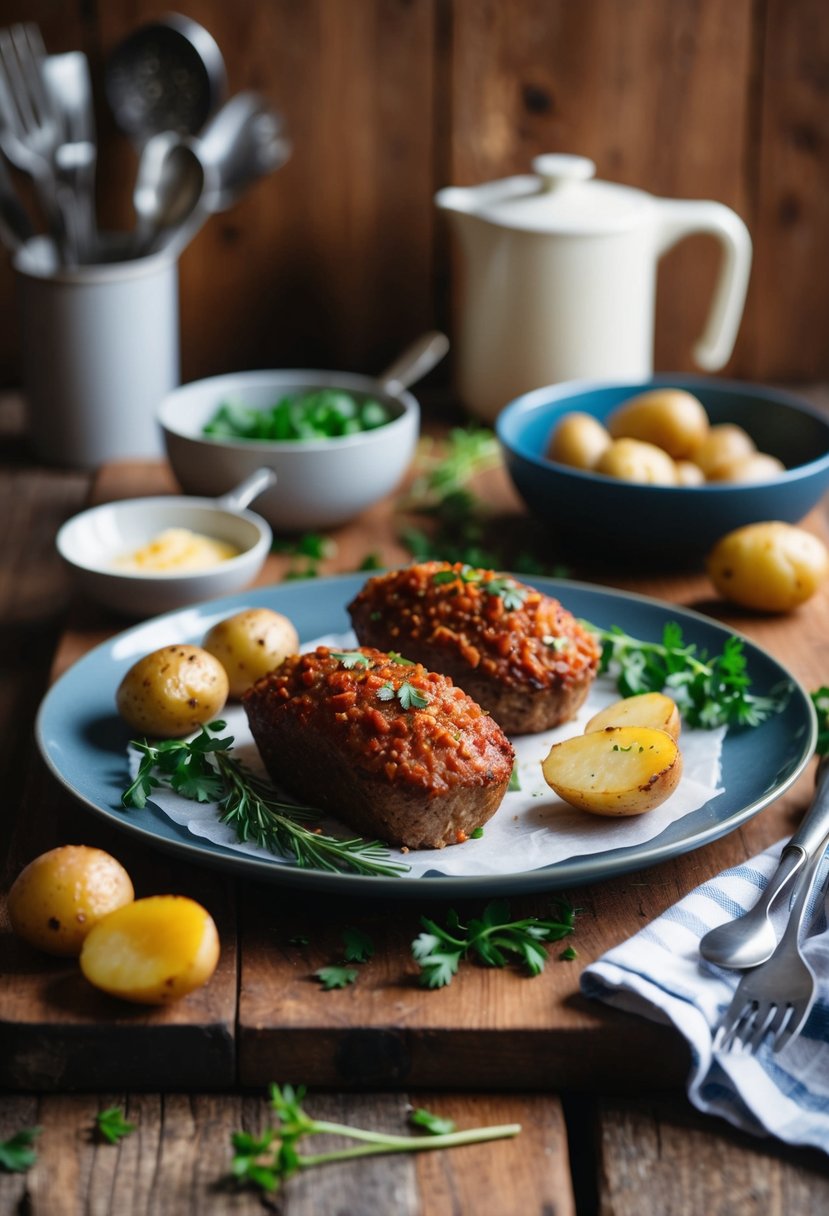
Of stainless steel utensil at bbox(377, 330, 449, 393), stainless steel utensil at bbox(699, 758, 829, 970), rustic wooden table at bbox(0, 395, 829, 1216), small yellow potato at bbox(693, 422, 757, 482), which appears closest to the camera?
rustic wooden table at bbox(0, 395, 829, 1216)

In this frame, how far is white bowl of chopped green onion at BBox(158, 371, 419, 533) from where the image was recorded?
7.70ft

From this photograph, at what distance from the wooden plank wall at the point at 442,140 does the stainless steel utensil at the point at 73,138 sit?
234 millimetres

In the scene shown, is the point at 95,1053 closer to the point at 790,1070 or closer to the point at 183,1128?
the point at 183,1128

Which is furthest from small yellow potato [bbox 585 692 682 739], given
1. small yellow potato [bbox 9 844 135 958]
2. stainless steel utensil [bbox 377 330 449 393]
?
stainless steel utensil [bbox 377 330 449 393]

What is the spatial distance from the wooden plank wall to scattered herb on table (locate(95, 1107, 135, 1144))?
7.25 ft

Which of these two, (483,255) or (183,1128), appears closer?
(183,1128)

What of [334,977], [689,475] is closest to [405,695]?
[334,977]

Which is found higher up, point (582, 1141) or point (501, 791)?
point (501, 791)

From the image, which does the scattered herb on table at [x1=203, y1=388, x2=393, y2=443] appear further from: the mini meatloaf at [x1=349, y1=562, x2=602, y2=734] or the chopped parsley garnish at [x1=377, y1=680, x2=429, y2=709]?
the chopped parsley garnish at [x1=377, y1=680, x2=429, y2=709]

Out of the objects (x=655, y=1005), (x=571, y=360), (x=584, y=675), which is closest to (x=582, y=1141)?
(x=655, y=1005)

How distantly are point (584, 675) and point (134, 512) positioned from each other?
0.87 meters

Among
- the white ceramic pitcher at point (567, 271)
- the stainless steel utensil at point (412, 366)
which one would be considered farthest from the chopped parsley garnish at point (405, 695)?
the white ceramic pitcher at point (567, 271)

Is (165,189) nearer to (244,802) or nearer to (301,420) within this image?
(301,420)

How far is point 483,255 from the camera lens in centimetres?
279
